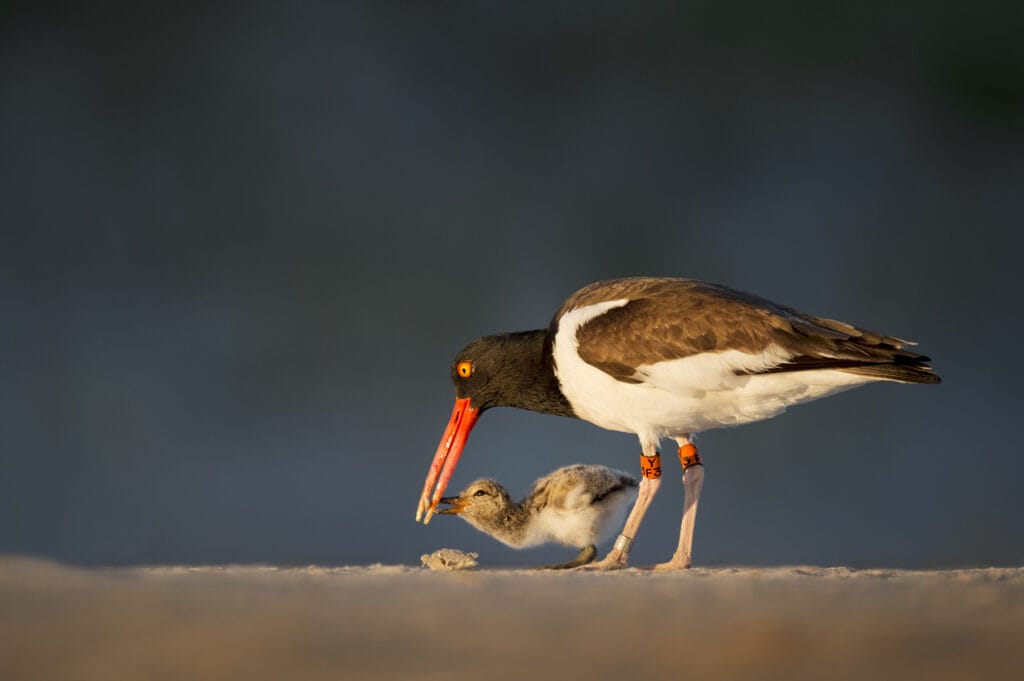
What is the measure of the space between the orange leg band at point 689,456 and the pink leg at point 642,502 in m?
0.24

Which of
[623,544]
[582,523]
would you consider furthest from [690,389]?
[582,523]

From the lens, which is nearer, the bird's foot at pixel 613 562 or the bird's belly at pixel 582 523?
the bird's foot at pixel 613 562

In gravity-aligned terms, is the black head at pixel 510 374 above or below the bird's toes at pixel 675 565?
above

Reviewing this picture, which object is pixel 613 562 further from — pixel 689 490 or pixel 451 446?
pixel 451 446

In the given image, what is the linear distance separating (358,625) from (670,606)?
42.9 inches

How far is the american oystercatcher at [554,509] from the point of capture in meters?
6.41

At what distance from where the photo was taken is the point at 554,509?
6.45 metres

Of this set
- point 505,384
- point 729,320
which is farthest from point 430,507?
point 729,320

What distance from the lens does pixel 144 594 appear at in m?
4.28

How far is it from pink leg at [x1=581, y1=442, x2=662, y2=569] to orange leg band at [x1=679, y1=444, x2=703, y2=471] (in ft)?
0.77

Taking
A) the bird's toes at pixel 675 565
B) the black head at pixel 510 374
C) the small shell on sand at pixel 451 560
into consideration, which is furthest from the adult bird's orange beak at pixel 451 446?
the bird's toes at pixel 675 565

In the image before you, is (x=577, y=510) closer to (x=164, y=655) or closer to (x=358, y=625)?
(x=358, y=625)

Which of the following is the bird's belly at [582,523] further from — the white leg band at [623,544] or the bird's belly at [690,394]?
the bird's belly at [690,394]

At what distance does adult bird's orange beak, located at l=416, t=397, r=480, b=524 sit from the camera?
6812 mm
